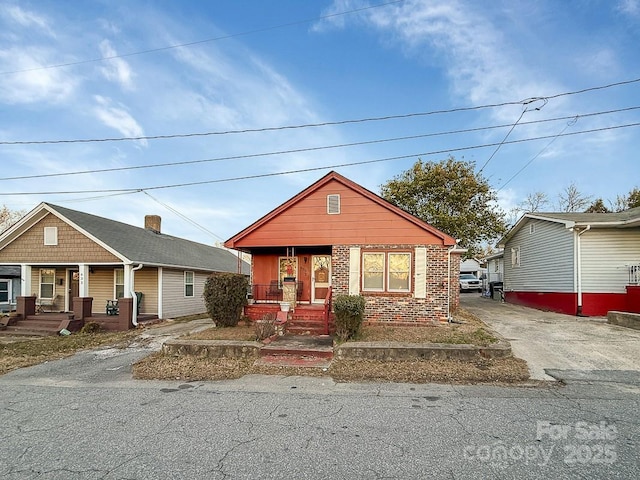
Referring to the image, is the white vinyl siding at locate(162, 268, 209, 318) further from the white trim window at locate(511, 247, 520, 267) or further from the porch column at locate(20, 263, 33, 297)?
the white trim window at locate(511, 247, 520, 267)

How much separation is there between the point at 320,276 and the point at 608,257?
34.9 feet

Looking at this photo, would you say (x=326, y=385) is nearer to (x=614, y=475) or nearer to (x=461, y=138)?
(x=614, y=475)

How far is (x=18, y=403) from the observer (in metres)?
5.92

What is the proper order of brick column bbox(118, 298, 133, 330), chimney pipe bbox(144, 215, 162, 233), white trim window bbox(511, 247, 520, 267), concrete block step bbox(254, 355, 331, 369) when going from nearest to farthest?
concrete block step bbox(254, 355, 331, 369), brick column bbox(118, 298, 133, 330), white trim window bbox(511, 247, 520, 267), chimney pipe bbox(144, 215, 162, 233)

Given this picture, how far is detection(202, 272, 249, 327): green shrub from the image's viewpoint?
12172 millimetres

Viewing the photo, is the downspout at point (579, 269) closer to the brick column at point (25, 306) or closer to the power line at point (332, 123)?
the power line at point (332, 123)

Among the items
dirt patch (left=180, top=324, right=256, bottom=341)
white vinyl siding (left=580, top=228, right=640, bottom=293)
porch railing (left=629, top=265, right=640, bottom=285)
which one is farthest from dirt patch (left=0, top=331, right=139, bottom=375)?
porch railing (left=629, top=265, right=640, bottom=285)

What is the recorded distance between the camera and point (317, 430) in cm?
458

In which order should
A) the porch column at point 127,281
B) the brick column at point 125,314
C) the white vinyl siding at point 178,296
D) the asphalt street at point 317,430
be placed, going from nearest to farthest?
1. the asphalt street at point 317,430
2. the brick column at point 125,314
3. the porch column at point 127,281
4. the white vinyl siding at point 178,296

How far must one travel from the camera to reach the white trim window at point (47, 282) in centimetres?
1834

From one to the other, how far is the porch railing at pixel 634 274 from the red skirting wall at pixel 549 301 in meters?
1.81

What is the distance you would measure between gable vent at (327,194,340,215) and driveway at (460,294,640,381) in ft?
20.4

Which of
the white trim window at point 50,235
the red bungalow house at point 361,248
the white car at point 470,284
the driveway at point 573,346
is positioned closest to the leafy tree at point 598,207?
the white car at point 470,284

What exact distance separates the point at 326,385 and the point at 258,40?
1052 centimetres
